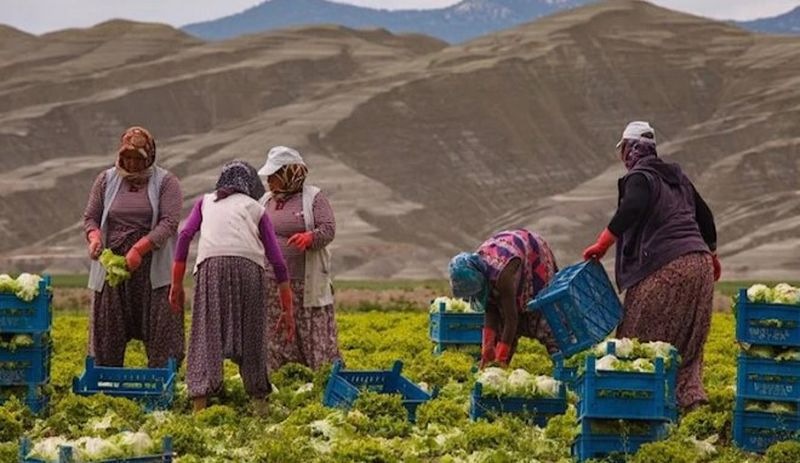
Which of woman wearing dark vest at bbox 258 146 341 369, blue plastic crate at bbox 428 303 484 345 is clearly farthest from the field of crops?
blue plastic crate at bbox 428 303 484 345

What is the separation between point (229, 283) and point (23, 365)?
5.61ft

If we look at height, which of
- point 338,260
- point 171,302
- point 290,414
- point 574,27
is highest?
point 574,27

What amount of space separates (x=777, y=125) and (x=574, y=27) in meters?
25.1

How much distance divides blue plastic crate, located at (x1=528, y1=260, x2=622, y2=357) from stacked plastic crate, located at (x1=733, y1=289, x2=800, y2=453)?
125cm

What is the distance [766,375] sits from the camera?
1148 centimetres

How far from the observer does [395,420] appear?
39.0 feet

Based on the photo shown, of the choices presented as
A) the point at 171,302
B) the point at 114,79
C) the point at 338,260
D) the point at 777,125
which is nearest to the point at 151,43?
the point at 114,79

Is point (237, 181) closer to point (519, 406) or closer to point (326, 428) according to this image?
point (326, 428)

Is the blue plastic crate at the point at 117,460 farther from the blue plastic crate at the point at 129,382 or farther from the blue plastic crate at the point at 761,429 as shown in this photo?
the blue plastic crate at the point at 761,429

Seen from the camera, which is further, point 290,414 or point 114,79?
point 114,79

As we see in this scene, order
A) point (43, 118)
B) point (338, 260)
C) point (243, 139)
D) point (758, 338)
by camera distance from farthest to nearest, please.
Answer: point (43, 118)
point (243, 139)
point (338, 260)
point (758, 338)

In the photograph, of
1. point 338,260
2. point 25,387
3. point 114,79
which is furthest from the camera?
point 114,79

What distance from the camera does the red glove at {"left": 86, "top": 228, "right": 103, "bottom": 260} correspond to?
13.4 metres

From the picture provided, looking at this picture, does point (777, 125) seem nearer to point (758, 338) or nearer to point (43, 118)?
point (43, 118)
